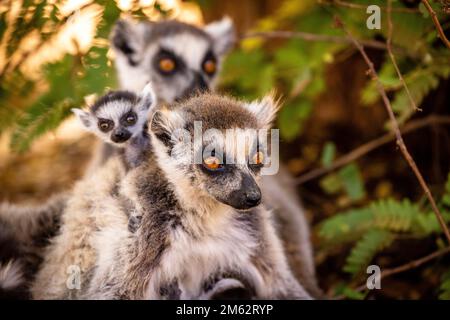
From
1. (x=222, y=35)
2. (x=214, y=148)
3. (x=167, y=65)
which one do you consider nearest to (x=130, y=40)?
(x=167, y=65)

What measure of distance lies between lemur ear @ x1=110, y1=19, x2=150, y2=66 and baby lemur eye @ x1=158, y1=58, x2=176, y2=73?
34 centimetres

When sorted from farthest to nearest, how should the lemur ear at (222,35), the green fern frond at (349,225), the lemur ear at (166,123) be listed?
the lemur ear at (222,35) < the green fern frond at (349,225) < the lemur ear at (166,123)

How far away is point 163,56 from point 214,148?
3.28 meters

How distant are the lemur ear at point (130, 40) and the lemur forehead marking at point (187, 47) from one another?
1.00 ft

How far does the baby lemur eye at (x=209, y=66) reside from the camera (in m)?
7.11

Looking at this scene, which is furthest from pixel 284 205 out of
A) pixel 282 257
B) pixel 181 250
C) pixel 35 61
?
pixel 35 61

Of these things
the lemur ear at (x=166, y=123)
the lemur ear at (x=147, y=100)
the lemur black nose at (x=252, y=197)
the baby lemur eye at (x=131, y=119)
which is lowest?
the lemur black nose at (x=252, y=197)

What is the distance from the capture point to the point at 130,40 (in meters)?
7.04

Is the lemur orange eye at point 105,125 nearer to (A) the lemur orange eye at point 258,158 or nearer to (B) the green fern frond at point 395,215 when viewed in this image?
(A) the lemur orange eye at point 258,158

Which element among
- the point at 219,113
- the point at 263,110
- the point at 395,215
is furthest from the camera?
the point at 395,215

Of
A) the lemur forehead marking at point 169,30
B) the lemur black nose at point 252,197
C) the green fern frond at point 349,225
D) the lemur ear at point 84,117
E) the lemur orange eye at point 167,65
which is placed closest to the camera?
the lemur black nose at point 252,197

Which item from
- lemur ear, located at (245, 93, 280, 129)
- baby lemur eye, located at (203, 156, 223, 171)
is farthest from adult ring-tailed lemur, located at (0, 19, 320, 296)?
baby lemur eye, located at (203, 156, 223, 171)

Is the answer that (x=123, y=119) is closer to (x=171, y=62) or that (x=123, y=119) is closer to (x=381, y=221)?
(x=171, y=62)

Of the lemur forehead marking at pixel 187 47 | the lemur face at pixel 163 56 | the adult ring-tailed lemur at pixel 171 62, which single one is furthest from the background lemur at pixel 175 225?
the lemur forehead marking at pixel 187 47
